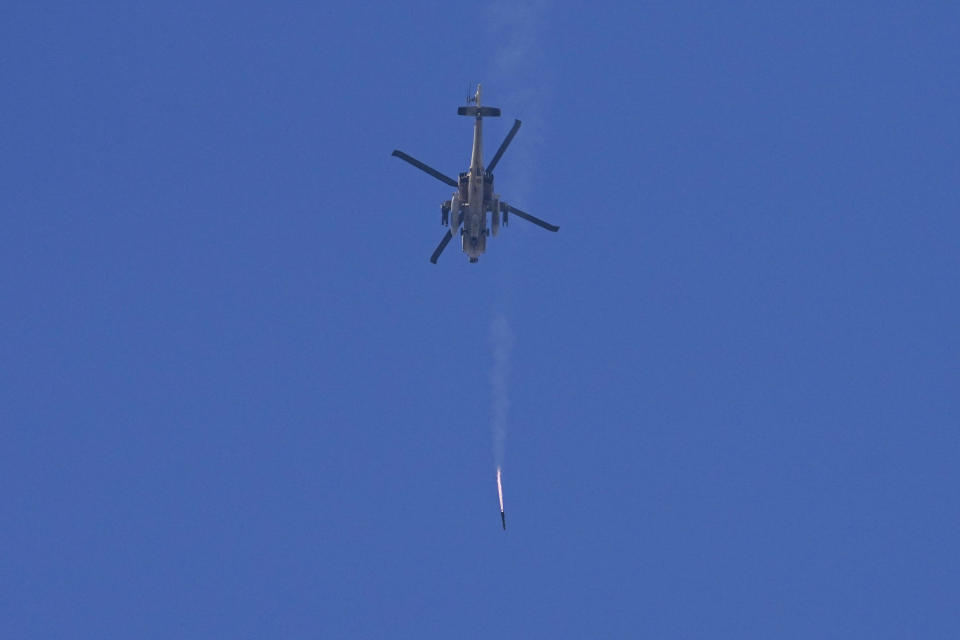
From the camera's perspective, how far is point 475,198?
135 metres

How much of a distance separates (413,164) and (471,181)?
123 inches

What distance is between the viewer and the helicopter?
134625mm

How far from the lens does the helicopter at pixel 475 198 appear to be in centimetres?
13462

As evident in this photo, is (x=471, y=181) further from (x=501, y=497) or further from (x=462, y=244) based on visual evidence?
(x=501, y=497)

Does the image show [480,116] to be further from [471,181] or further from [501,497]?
[501,497]

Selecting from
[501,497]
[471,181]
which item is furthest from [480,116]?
[501,497]

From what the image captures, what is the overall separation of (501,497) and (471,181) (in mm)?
18087

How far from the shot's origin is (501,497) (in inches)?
4929

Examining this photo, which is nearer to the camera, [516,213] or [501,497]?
[501,497]

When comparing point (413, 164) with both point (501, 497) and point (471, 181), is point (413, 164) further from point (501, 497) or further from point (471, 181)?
point (501, 497)

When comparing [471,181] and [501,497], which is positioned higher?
[471,181]

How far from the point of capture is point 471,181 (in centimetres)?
13488

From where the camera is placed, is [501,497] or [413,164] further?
[413,164]

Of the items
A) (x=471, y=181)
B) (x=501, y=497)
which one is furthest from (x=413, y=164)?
(x=501, y=497)
